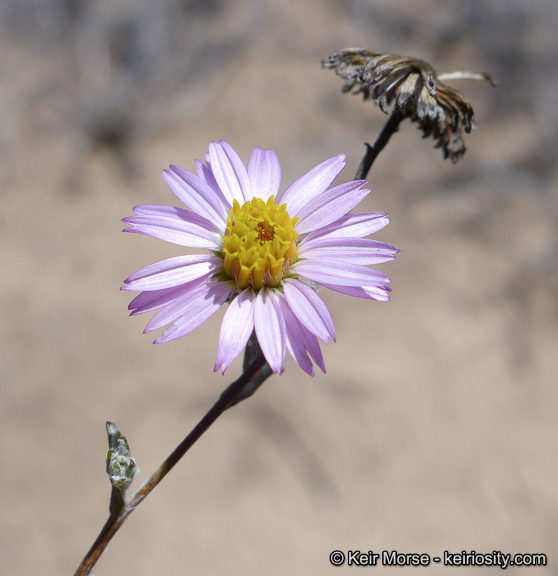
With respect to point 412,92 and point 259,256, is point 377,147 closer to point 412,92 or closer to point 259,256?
point 412,92

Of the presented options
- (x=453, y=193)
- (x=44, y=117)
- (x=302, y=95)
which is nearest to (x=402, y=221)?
(x=453, y=193)

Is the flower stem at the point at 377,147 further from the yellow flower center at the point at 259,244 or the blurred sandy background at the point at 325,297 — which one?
the blurred sandy background at the point at 325,297

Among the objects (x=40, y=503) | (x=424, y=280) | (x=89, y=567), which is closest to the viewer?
(x=89, y=567)

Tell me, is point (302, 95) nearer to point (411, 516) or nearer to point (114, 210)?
point (114, 210)

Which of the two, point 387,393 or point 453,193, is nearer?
point 387,393

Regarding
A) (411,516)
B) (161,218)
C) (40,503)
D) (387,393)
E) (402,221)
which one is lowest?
(161,218)

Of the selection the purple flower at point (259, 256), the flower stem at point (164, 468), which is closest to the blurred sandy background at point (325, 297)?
the flower stem at point (164, 468)

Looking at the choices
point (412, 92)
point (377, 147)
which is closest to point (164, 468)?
point (377, 147)
